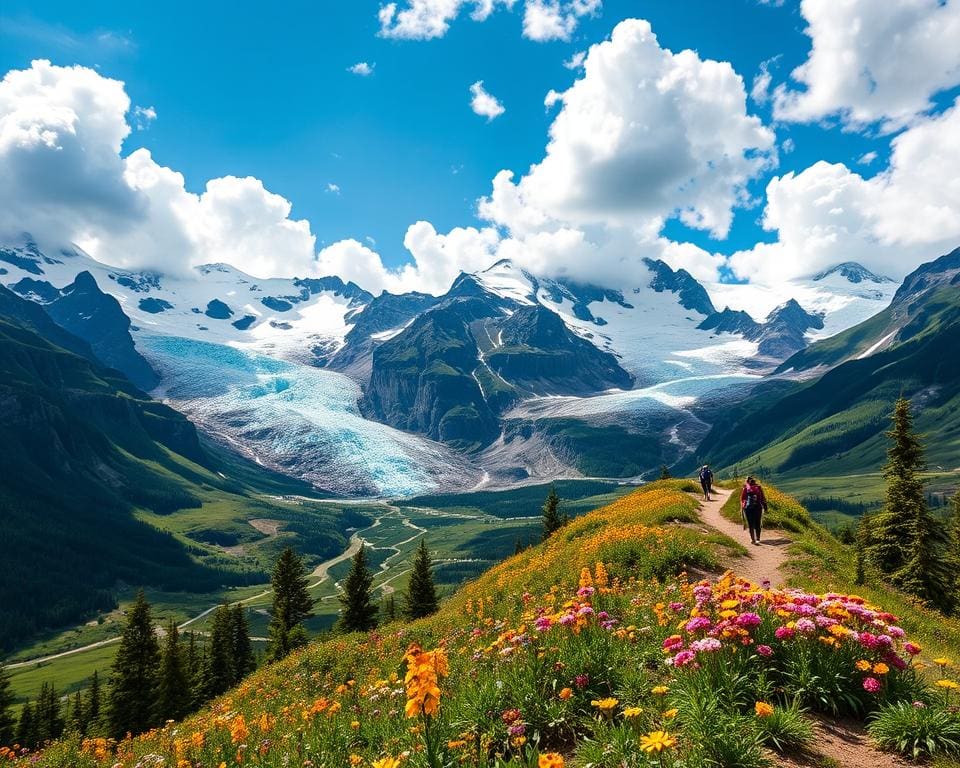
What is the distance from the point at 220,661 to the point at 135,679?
16.7m

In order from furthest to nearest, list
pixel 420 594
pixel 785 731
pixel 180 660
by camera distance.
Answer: pixel 420 594, pixel 180 660, pixel 785 731

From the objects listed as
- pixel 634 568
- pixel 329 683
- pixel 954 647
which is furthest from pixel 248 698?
pixel 954 647

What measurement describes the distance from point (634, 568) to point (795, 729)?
37.7ft

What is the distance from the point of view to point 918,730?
6.64 meters

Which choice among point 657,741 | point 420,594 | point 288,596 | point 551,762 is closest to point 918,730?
point 657,741

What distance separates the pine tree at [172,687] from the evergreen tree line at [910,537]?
52.7m

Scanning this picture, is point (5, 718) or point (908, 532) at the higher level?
point (908, 532)

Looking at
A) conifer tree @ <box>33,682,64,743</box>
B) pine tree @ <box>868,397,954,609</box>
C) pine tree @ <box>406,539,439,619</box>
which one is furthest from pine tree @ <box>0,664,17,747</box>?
pine tree @ <box>868,397,954,609</box>

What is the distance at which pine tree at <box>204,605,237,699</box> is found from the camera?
61.8 metres

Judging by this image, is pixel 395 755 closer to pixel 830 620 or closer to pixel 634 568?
pixel 830 620

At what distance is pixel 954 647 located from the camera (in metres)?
13.1

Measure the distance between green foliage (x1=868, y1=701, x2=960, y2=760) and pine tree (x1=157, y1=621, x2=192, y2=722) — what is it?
53.7 meters

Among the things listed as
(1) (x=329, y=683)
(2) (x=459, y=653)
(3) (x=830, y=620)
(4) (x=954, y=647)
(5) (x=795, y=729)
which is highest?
(3) (x=830, y=620)

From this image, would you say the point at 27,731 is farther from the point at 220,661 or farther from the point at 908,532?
the point at 908,532
